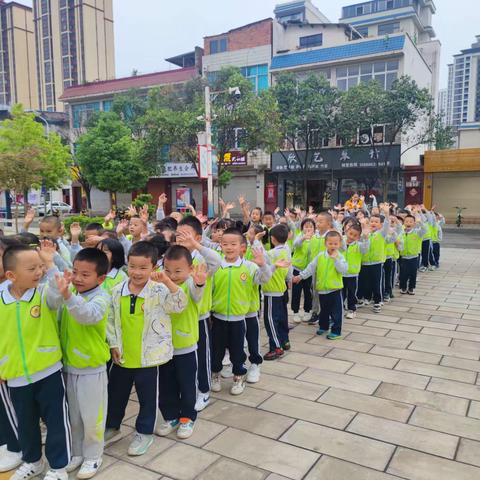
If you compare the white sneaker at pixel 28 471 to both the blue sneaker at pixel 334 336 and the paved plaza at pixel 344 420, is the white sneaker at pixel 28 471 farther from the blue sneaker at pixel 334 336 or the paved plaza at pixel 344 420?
the blue sneaker at pixel 334 336

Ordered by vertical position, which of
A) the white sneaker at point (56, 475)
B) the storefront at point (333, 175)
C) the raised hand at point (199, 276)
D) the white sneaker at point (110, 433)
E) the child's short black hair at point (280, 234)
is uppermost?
the storefront at point (333, 175)

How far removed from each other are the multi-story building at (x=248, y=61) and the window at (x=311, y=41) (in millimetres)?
2188

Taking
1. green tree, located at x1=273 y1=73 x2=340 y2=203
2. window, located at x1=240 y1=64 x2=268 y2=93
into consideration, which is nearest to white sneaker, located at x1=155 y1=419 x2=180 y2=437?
green tree, located at x1=273 y1=73 x2=340 y2=203

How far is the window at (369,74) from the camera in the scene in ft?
71.3

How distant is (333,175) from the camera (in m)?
23.7

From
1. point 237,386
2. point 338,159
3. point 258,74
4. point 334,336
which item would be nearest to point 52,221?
point 237,386

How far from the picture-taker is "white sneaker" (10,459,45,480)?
102 inches

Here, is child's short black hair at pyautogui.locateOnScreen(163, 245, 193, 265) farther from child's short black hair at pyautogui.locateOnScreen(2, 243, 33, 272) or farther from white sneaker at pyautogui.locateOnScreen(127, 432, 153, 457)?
white sneaker at pyautogui.locateOnScreen(127, 432, 153, 457)

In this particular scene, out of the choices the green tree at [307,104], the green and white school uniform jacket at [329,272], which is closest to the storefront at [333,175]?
the green tree at [307,104]

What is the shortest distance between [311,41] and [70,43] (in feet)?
151

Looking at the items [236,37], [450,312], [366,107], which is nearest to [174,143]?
[366,107]

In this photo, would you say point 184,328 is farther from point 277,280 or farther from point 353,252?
point 353,252

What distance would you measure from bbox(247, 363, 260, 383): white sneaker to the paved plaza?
0.09 metres

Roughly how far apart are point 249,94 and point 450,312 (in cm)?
1347
